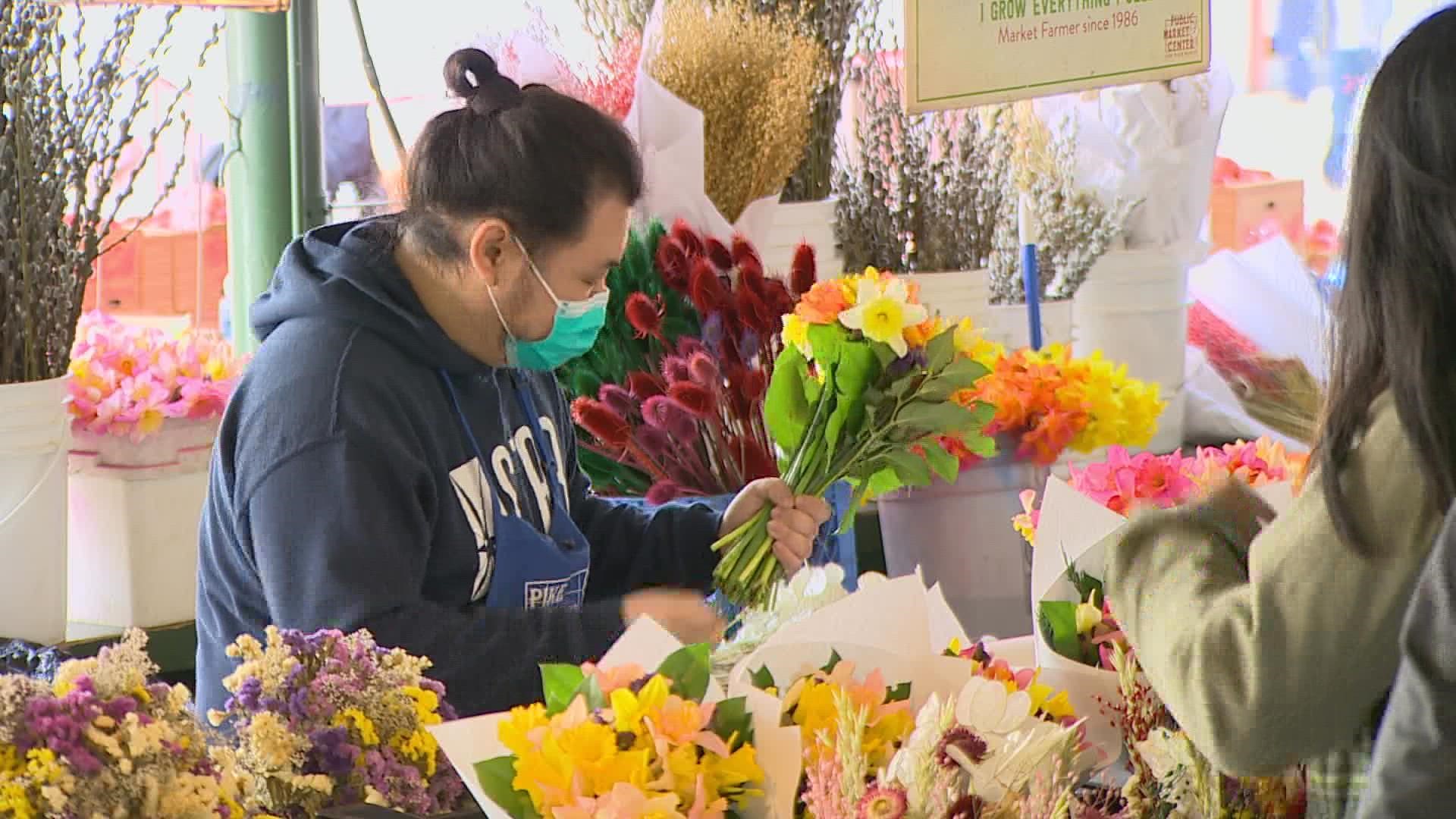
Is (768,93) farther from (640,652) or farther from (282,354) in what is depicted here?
(640,652)

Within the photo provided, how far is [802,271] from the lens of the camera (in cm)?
242

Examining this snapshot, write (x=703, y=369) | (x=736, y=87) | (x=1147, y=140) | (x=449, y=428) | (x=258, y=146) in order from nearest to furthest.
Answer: (x=449, y=428), (x=703, y=369), (x=736, y=87), (x=258, y=146), (x=1147, y=140)

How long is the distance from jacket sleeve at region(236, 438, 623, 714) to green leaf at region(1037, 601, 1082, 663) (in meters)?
0.50

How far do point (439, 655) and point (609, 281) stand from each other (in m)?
0.82

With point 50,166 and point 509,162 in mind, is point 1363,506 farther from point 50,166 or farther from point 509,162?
point 50,166

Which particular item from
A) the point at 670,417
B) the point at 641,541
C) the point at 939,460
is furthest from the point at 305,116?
the point at 939,460

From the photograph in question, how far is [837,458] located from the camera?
6.99ft

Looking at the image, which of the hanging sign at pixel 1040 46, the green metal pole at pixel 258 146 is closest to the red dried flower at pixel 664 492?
the hanging sign at pixel 1040 46

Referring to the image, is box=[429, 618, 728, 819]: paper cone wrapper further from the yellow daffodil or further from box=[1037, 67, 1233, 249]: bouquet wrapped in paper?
box=[1037, 67, 1233, 249]: bouquet wrapped in paper

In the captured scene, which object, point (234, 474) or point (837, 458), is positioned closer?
point (234, 474)

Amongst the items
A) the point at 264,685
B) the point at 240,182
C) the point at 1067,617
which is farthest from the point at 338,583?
the point at 240,182

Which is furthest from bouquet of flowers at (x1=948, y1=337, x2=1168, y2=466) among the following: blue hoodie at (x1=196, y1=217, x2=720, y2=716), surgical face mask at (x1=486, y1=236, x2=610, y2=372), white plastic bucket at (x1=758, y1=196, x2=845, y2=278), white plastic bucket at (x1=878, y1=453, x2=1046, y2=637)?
blue hoodie at (x1=196, y1=217, x2=720, y2=716)

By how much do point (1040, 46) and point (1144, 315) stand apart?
1.26m

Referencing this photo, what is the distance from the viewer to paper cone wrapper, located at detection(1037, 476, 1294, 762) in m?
1.51
